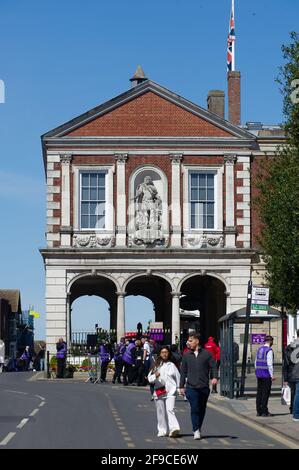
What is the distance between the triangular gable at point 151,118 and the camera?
55.1 meters

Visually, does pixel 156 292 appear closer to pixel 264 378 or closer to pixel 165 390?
pixel 264 378

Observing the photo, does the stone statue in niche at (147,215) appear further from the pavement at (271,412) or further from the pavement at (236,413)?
the pavement at (271,412)

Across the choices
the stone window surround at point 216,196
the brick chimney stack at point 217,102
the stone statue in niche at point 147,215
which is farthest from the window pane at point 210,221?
the brick chimney stack at point 217,102

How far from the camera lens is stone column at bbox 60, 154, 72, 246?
179 feet

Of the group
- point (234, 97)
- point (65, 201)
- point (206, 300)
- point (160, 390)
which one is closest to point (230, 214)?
point (65, 201)

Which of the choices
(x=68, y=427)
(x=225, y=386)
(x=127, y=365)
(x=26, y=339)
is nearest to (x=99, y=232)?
(x=127, y=365)

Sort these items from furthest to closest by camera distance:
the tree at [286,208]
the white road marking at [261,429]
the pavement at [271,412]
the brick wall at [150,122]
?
the brick wall at [150,122] < the tree at [286,208] < the pavement at [271,412] < the white road marking at [261,429]

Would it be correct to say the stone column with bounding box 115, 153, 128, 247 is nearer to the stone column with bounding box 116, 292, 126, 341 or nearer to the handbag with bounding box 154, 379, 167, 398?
the stone column with bounding box 116, 292, 126, 341

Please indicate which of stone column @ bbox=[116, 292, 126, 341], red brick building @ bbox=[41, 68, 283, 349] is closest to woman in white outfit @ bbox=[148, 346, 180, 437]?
stone column @ bbox=[116, 292, 126, 341]

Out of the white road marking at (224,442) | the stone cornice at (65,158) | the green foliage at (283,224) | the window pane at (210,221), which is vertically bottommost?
the white road marking at (224,442)

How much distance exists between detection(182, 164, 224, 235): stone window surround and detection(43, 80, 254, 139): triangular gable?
1.54 metres

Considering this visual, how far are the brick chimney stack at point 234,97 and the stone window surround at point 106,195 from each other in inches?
356
